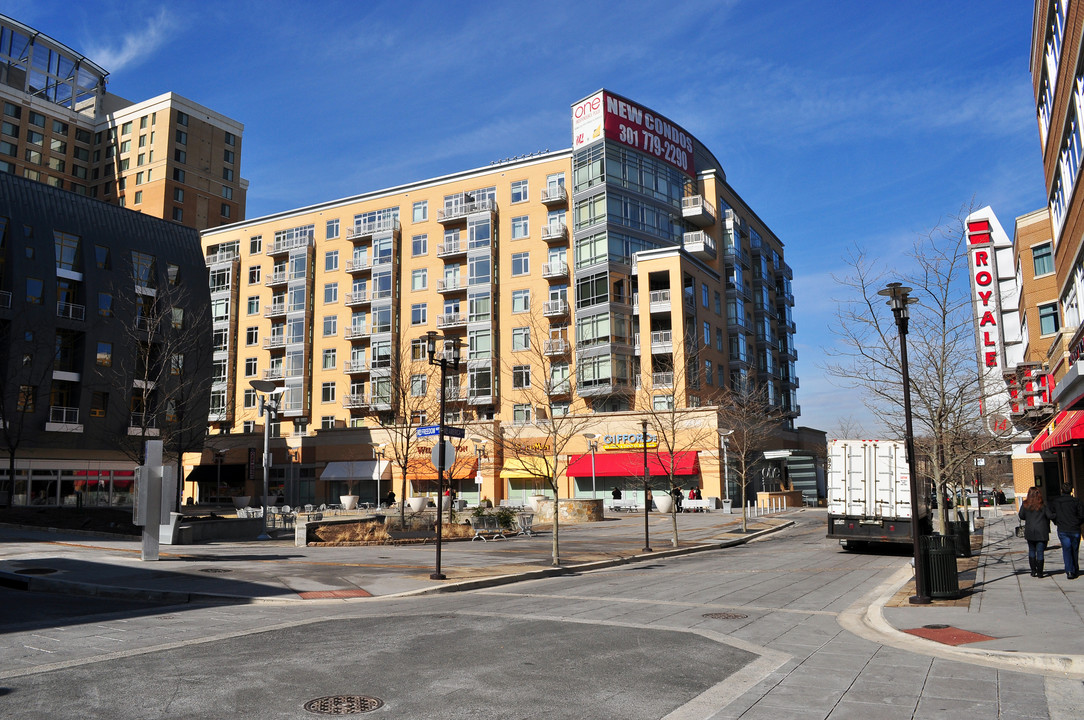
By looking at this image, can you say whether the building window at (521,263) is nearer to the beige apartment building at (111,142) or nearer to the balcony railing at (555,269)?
the balcony railing at (555,269)

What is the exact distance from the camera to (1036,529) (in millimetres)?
15766

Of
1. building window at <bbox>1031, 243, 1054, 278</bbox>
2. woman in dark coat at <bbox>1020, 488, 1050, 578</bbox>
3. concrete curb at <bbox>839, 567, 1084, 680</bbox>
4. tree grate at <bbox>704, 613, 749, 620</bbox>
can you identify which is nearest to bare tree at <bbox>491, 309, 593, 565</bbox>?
building window at <bbox>1031, 243, 1054, 278</bbox>

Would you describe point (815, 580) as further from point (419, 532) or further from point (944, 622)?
point (419, 532)

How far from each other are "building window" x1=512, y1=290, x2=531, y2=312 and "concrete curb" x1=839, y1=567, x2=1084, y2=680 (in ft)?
167

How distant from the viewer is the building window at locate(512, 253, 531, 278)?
6356 cm

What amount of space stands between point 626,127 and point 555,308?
49.6ft

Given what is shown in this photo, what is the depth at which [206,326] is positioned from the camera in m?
56.3

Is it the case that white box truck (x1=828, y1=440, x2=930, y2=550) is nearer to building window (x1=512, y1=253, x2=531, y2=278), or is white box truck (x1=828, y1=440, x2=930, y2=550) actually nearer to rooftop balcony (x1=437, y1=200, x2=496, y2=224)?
building window (x1=512, y1=253, x2=531, y2=278)

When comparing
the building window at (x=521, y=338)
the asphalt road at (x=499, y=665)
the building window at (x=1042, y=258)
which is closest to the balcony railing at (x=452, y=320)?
the building window at (x=521, y=338)

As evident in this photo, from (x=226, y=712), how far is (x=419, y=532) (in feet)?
75.5


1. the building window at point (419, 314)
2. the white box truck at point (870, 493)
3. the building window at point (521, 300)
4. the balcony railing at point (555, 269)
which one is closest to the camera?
the white box truck at point (870, 493)

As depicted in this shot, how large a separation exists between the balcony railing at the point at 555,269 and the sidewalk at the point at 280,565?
32621mm

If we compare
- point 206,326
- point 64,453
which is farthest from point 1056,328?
point 64,453

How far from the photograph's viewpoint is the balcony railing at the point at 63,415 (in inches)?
1939
